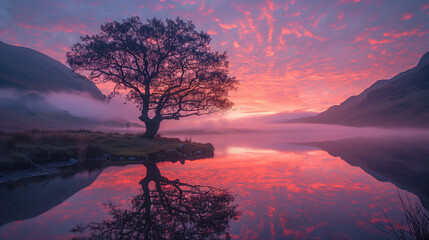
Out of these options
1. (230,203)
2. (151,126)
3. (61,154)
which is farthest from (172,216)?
(151,126)

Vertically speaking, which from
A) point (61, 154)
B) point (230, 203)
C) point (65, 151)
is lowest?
point (230, 203)

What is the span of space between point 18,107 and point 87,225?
235670mm

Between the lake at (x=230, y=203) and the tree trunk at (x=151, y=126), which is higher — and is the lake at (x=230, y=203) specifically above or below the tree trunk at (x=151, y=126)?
below

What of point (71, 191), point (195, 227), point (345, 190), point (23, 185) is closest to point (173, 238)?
point (195, 227)

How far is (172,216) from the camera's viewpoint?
19.4 ft

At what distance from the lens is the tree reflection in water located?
4.95 m

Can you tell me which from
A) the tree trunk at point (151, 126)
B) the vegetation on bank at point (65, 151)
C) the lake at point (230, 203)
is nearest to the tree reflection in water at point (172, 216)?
the lake at point (230, 203)

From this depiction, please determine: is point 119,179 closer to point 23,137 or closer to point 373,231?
point 373,231

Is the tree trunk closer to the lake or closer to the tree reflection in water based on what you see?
the lake

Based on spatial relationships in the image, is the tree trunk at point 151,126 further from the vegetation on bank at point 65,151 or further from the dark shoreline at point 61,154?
the dark shoreline at point 61,154

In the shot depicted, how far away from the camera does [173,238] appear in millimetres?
4719

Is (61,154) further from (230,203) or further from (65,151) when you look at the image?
(230,203)

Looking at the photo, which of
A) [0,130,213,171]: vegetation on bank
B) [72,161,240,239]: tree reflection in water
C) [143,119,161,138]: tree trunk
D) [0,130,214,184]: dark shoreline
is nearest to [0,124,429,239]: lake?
[72,161,240,239]: tree reflection in water

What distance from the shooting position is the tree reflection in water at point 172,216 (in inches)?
195
